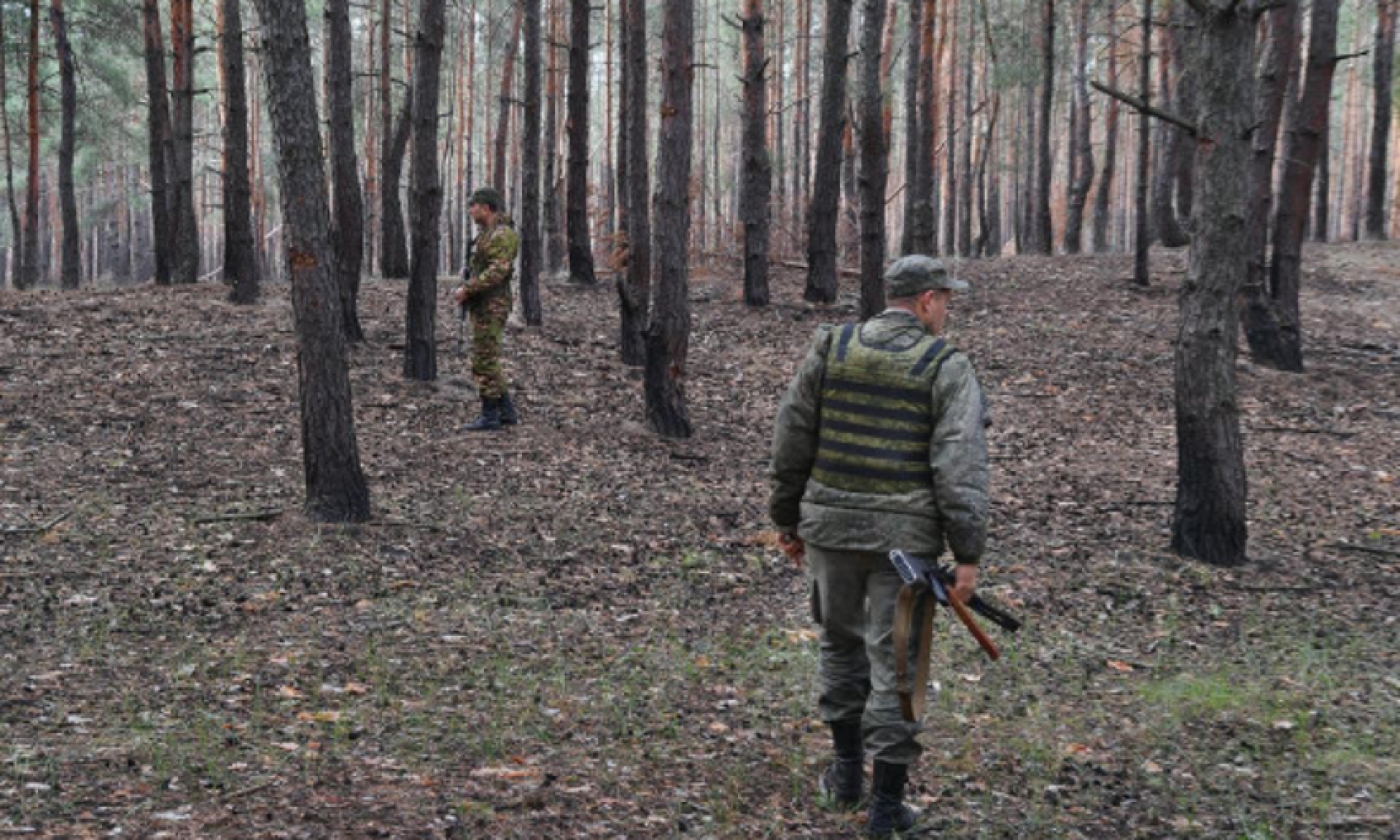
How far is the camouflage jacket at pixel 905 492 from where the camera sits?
420 cm

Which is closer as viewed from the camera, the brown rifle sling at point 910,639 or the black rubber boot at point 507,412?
the brown rifle sling at point 910,639

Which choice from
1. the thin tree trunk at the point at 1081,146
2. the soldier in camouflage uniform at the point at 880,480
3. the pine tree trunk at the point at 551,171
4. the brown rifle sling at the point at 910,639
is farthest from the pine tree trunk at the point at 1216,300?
the thin tree trunk at the point at 1081,146

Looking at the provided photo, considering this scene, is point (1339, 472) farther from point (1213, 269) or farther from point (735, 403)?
point (735, 403)

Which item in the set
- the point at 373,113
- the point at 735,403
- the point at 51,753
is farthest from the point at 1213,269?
the point at 373,113

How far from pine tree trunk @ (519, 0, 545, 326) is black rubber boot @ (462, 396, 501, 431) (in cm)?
381

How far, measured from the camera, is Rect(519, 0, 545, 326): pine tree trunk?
14.6 metres

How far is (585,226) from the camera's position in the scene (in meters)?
19.3

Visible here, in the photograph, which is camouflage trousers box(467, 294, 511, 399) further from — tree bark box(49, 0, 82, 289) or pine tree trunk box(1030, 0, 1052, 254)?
pine tree trunk box(1030, 0, 1052, 254)

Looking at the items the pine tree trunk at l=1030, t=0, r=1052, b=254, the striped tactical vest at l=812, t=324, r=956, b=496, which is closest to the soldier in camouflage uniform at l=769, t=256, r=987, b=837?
the striped tactical vest at l=812, t=324, r=956, b=496

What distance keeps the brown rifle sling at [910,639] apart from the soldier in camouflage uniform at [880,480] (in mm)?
63

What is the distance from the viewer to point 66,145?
2002 centimetres

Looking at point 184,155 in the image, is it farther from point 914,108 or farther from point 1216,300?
point 1216,300

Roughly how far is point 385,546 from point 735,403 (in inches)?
234

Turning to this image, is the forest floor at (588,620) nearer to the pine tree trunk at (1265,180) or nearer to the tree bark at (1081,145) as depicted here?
the pine tree trunk at (1265,180)
